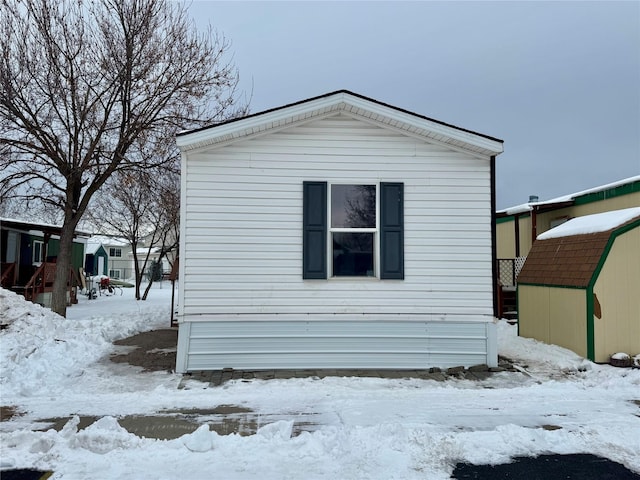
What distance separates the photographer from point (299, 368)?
24.2ft

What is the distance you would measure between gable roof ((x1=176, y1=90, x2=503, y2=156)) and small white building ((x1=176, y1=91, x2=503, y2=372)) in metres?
0.02

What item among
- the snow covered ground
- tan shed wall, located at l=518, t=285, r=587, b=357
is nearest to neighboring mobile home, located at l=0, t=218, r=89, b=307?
the snow covered ground

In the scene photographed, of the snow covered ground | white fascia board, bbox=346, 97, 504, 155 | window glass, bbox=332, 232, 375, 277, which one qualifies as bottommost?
the snow covered ground

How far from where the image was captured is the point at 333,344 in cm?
746

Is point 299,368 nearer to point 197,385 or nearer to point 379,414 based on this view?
point 197,385

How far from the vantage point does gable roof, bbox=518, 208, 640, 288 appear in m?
7.87

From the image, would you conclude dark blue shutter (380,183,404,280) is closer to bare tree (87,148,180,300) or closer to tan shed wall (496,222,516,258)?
bare tree (87,148,180,300)

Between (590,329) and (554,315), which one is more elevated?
(554,315)

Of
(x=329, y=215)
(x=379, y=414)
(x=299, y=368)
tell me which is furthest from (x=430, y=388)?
(x=329, y=215)

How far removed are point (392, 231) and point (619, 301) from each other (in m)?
3.94

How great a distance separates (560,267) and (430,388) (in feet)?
13.3

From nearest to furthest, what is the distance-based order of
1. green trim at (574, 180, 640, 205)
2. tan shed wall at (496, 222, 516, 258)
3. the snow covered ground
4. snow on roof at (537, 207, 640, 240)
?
the snow covered ground, snow on roof at (537, 207, 640, 240), green trim at (574, 180, 640, 205), tan shed wall at (496, 222, 516, 258)

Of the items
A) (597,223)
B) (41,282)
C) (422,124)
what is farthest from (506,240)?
(41,282)

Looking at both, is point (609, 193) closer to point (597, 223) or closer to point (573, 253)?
point (597, 223)
